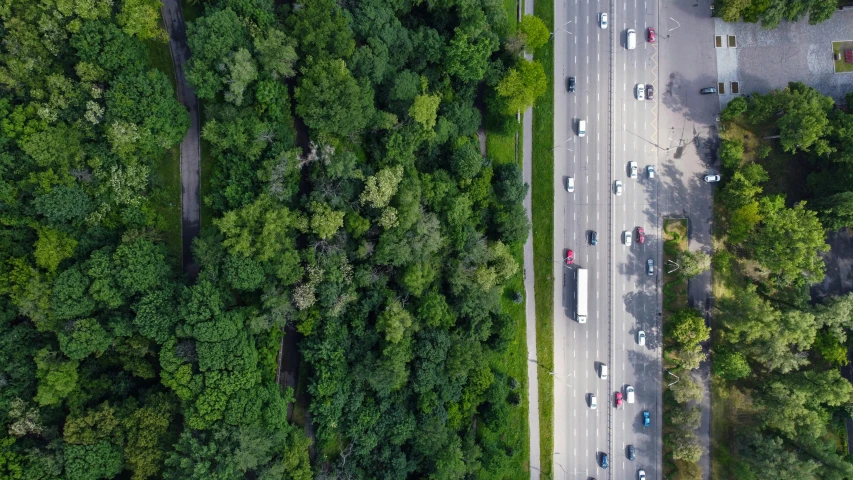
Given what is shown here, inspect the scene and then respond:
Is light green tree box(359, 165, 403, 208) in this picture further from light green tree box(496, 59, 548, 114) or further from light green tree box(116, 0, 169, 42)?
light green tree box(116, 0, 169, 42)

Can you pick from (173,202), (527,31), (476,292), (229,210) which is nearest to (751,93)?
(527,31)

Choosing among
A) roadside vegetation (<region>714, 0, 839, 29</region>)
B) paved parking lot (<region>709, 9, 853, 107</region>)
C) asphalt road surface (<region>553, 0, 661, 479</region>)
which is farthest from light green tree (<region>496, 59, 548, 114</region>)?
paved parking lot (<region>709, 9, 853, 107</region>)

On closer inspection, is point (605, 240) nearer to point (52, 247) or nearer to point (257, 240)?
point (257, 240)

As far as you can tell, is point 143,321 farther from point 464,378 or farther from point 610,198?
point 610,198

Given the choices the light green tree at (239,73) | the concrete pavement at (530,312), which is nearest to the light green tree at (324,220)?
the light green tree at (239,73)

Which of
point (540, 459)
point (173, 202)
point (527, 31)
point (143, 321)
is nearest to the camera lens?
point (143, 321)

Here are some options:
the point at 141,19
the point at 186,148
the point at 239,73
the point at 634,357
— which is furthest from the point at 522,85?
the point at 141,19
